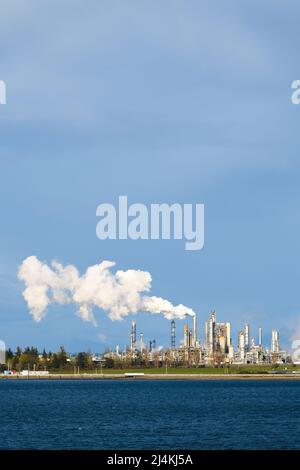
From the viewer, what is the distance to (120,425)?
10412 cm

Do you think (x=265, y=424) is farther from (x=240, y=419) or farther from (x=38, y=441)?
(x=38, y=441)

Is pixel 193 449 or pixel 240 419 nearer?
pixel 193 449
